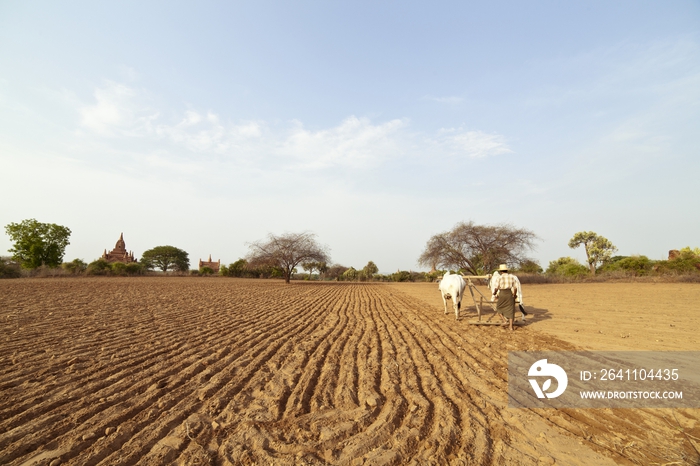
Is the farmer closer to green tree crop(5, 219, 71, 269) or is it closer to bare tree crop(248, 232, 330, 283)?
bare tree crop(248, 232, 330, 283)

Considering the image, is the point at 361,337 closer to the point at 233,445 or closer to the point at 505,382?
the point at 505,382

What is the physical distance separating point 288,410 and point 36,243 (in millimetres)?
56625

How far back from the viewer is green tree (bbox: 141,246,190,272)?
220 ft

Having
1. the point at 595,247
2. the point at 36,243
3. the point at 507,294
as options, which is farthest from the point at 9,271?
the point at 595,247

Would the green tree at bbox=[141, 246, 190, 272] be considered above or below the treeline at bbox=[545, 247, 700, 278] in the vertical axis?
above

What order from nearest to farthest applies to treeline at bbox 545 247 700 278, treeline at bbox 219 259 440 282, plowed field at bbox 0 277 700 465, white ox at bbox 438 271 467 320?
plowed field at bbox 0 277 700 465 < white ox at bbox 438 271 467 320 < treeline at bbox 545 247 700 278 < treeline at bbox 219 259 440 282

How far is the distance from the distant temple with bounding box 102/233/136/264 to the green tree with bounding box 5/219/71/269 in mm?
14472

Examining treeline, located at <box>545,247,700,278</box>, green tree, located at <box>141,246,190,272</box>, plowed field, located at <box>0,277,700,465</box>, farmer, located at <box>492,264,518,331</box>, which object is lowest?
plowed field, located at <box>0,277,700,465</box>

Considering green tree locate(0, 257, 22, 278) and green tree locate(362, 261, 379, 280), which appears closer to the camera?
green tree locate(0, 257, 22, 278)

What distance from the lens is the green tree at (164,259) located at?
220 ft

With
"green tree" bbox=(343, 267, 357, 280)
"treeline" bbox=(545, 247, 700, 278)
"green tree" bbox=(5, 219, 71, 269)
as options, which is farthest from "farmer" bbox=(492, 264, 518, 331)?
"green tree" bbox=(343, 267, 357, 280)

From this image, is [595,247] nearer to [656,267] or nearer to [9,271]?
[656,267]

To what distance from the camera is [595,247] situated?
1806 inches

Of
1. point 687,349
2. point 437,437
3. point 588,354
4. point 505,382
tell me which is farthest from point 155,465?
point 687,349
